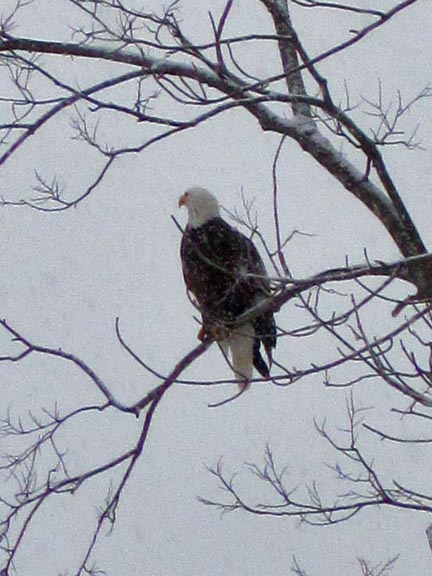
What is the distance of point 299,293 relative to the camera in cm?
244

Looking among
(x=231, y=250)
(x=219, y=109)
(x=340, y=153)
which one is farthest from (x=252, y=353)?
(x=219, y=109)

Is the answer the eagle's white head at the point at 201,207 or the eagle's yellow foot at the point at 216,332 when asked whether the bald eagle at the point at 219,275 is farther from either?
the eagle's yellow foot at the point at 216,332

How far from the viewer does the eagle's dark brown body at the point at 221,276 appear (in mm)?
3793

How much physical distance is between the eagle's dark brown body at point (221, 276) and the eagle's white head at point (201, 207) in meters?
0.02

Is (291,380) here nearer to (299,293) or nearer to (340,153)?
(299,293)

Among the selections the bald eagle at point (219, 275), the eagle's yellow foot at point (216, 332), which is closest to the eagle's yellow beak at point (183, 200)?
the bald eagle at point (219, 275)

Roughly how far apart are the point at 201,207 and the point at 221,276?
0.31 meters

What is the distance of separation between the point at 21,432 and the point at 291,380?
1.20 m

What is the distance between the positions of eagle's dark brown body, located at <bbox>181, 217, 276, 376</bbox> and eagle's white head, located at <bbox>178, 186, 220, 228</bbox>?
2cm

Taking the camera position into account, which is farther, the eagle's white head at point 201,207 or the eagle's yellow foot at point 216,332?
the eagle's white head at point 201,207

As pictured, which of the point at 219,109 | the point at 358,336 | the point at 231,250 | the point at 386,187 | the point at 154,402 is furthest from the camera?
the point at 231,250

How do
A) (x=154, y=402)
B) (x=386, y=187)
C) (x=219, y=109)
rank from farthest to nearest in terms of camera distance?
(x=386, y=187) → (x=154, y=402) → (x=219, y=109)

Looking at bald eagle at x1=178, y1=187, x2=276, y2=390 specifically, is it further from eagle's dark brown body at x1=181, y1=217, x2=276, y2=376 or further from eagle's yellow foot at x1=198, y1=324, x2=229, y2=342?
eagle's yellow foot at x1=198, y1=324, x2=229, y2=342

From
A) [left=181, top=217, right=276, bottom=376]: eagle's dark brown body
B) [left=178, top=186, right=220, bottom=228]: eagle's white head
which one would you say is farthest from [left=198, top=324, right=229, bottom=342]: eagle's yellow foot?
[left=178, top=186, right=220, bottom=228]: eagle's white head
